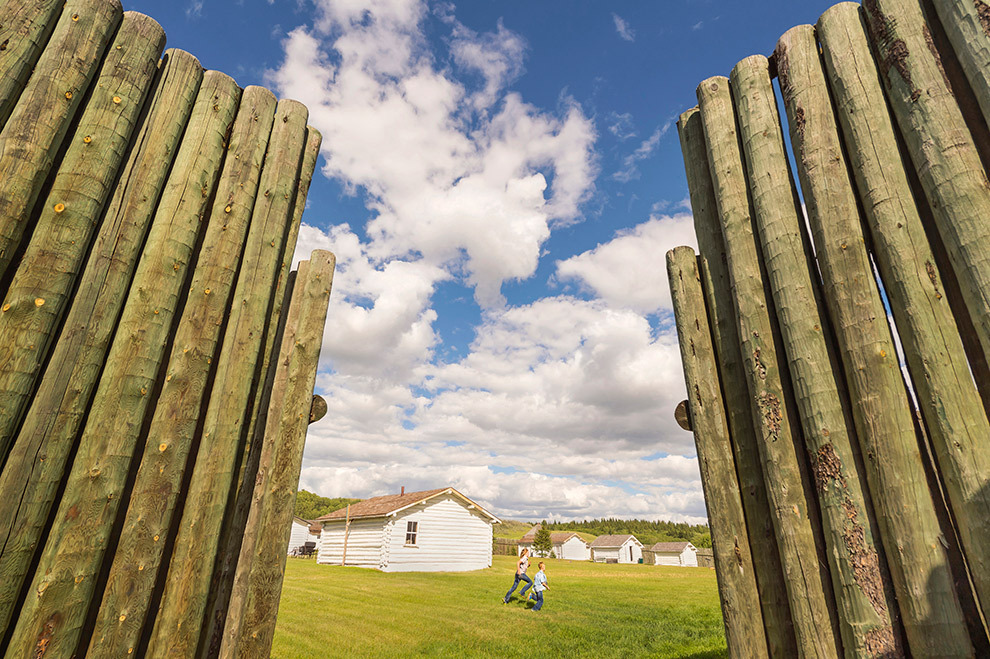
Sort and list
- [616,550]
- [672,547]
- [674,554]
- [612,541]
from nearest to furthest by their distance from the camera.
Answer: [674,554]
[672,547]
[616,550]
[612,541]

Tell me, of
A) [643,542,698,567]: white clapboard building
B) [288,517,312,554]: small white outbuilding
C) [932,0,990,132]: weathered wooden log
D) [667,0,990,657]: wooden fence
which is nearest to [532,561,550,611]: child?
[667,0,990,657]: wooden fence

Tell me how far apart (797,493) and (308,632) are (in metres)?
9.85

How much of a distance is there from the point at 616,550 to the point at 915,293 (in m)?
83.8

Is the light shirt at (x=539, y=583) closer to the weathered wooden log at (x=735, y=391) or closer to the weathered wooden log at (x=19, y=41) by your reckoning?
the weathered wooden log at (x=735, y=391)

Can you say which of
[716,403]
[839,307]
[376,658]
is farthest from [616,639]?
[839,307]

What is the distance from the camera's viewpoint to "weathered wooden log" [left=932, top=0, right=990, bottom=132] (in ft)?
8.45

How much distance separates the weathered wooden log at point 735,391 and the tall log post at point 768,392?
21 cm

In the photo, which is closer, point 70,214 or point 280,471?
point 70,214

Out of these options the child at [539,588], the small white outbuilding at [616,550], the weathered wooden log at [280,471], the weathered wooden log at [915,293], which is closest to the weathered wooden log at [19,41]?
the weathered wooden log at [280,471]

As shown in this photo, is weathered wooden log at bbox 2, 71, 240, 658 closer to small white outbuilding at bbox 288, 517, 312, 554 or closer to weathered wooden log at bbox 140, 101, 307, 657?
weathered wooden log at bbox 140, 101, 307, 657

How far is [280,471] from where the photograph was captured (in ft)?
11.3

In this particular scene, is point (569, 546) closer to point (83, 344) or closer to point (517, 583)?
point (517, 583)

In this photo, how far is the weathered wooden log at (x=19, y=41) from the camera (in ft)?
8.73

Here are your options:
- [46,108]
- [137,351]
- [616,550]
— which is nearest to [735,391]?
[137,351]
